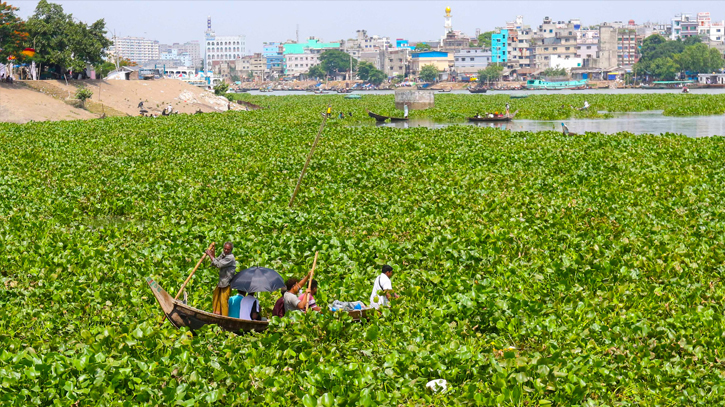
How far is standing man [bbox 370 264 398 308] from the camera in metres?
10.8

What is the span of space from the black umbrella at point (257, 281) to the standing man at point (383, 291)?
1390 mm

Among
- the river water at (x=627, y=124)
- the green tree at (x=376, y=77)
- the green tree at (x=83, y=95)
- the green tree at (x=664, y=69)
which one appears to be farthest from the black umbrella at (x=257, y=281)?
the green tree at (x=376, y=77)

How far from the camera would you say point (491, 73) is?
174 meters

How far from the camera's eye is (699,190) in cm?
1898

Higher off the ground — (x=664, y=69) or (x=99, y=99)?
(x=664, y=69)

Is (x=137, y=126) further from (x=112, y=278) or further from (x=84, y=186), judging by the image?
(x=112, y=278)

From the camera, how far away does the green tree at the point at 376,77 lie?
192625 millimetres

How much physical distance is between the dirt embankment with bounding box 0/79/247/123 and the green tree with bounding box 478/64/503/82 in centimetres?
11132

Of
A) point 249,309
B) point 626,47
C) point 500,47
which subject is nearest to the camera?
point 249,309

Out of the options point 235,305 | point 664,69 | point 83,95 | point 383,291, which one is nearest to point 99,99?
point 83,95

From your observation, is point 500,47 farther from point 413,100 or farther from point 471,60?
point 413,100

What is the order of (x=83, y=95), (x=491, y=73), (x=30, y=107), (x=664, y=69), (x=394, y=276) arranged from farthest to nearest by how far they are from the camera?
(x=491, y=73) → (x=664, y=69) → (x=83, y=95) → (x=30, y=107) → (x=394, y=276)

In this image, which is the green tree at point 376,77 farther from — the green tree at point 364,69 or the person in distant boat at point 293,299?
the person in distant boat at point 293,299

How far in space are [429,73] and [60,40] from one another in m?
130
